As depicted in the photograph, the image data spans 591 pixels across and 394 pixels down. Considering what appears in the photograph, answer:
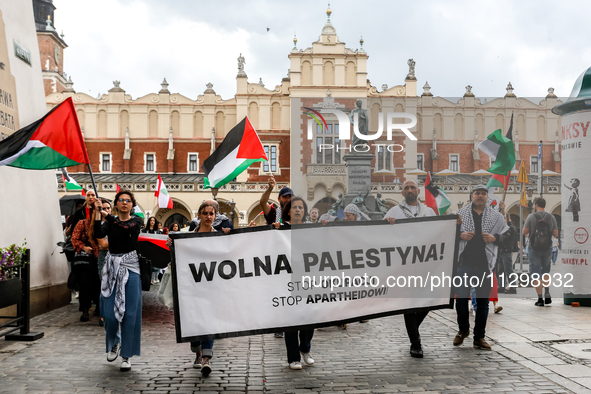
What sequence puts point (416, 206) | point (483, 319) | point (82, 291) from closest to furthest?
point (483, 319), point (416, 206), point (82, 291)

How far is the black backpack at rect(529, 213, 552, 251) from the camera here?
9570 mm

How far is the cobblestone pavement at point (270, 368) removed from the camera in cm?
470

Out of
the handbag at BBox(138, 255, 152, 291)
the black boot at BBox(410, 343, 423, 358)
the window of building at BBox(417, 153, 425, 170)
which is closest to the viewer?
the handbag at BBox(138, 255, 152, 291)

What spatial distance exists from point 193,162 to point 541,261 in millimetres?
35688

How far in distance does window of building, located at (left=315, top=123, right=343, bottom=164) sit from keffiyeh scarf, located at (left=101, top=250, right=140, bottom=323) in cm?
3368

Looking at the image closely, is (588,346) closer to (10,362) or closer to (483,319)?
(483,319)

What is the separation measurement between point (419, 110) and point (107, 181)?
82.4ft

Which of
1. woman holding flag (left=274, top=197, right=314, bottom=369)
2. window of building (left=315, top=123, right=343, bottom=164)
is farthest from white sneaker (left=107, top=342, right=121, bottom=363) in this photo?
window of building (left=315, top=123, right=343, bottom=164)

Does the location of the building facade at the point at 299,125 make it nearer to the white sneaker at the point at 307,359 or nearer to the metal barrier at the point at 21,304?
the metal barrier at the point at 21,304

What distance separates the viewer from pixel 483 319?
6.09 metres

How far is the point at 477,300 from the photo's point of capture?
20.4 feet

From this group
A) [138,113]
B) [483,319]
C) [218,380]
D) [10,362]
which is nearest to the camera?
[218,380]

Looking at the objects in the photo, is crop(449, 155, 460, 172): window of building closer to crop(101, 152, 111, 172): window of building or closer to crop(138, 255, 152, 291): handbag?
crop(101, 152, 111, 172): window of building

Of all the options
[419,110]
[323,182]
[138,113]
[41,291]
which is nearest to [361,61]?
[419,110]
